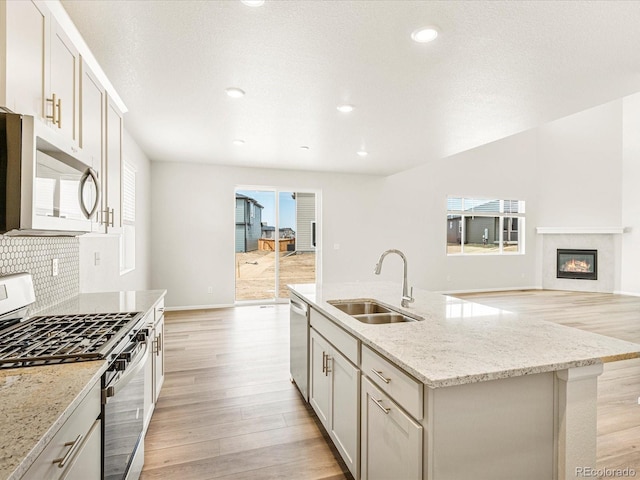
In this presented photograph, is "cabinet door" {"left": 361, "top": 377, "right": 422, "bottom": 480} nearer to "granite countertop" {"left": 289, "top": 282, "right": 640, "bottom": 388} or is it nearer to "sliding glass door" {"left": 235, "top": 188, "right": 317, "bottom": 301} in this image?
"granite countertop" {"left": 289, "top": 282, "right": 640, "bottom": 388}

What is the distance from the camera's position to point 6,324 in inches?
60.1

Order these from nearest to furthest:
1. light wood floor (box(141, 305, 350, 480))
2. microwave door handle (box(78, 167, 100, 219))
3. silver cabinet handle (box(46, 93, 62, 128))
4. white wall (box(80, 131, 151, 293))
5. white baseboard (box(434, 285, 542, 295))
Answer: silver cabinet handle (box(46, 93, 62, 128)) < microwave door handle (box(78, 167, 100, 219)) < light wood floor (box(141, 305, 350, 480)) < white wall (box(80, 131, 151, 293)) < white baseboard (box(434, 285, 542, 295))

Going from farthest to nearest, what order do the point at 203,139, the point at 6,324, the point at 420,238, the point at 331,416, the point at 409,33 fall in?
the point at 420,238, the point at 203,139, the point at 409,33, the point at 331,416, the point at 6,324

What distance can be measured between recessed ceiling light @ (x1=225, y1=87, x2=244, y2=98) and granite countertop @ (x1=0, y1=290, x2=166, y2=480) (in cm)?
244

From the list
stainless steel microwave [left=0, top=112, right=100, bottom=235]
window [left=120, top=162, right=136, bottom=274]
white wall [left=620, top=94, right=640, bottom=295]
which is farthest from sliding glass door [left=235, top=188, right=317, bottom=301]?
white wall [left=620, top=94, right=640, bottom=295]

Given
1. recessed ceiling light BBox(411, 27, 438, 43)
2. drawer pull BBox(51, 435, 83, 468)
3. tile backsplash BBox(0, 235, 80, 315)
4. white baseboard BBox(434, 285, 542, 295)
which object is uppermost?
recessed ceiling light BBox(411, 27, 438, 43)

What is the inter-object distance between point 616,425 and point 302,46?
3.43 meters

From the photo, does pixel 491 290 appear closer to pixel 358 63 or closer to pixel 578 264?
pixel 578 264

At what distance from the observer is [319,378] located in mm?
2186

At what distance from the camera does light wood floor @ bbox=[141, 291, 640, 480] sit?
192 centimetres

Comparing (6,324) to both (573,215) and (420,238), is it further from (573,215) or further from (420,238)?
(573,215)

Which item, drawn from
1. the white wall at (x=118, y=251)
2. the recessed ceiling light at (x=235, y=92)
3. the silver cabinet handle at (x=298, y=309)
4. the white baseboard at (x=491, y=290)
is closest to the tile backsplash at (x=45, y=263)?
the white wall at (x=118, y=251)

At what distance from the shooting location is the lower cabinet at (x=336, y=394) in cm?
163

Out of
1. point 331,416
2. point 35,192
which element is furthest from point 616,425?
point 35,192
